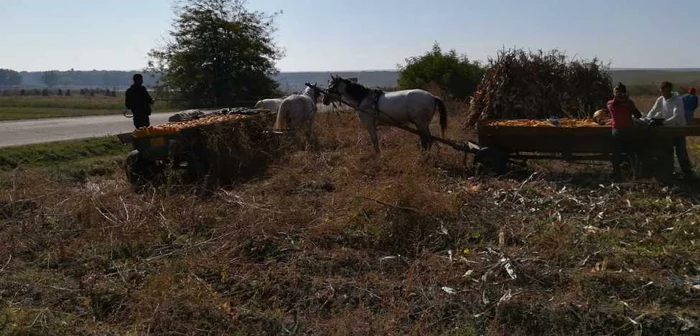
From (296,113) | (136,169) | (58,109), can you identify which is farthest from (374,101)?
(58,109)

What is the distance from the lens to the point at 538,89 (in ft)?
54.9

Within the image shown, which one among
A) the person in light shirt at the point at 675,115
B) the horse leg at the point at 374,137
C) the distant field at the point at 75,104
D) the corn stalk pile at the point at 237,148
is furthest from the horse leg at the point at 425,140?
the distant field at the point at 75,104

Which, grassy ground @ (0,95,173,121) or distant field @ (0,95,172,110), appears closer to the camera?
grassy ground @ (0,95,173,121)

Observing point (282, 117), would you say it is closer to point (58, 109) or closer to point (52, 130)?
point (52, 130)

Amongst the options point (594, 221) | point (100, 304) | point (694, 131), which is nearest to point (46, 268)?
point (100, 304)

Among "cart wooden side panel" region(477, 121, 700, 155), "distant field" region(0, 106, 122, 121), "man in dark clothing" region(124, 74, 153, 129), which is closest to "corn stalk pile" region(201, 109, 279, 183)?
"man in dark clothing" region(124, 74, 153, 129)

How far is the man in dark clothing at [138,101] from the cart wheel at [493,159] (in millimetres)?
6771

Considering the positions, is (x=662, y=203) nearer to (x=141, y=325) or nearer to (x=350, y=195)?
(x=350, y=195)

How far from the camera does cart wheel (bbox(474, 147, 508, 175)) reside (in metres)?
9.77

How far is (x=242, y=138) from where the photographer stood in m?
10.9

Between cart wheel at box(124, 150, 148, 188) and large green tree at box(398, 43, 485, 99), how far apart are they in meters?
19.8

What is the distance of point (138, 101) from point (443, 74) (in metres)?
19.0

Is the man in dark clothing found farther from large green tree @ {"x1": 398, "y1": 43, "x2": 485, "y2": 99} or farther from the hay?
large green tree @ {"x1": 398, "y1": 43, "x2": 485, "y2": 99}

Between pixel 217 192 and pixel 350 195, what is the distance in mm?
2378
